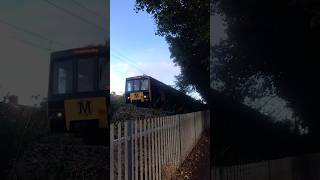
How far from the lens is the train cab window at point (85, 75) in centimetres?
259

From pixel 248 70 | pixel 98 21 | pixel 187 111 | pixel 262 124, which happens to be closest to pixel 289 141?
pixel 262 124

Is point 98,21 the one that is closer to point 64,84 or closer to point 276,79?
point 64,84

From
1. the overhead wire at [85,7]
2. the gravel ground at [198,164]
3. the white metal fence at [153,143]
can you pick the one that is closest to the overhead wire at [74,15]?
the overhead wire at [85,7]

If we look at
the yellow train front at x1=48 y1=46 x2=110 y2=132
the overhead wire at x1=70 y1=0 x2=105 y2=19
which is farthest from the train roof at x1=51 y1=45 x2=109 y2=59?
the overhead wire at x1=70 y1=0 x2=105 y2=19

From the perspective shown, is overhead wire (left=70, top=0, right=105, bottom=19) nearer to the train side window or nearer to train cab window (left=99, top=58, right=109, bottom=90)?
train cab window (left=99, top=58, right=109, bottom=90)

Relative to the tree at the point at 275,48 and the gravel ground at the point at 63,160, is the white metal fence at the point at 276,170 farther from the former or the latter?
the gravel ground at the point at 63,160

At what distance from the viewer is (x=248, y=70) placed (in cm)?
346

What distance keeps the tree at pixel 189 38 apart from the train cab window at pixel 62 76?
74cm

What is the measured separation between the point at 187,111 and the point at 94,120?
862 millimetres

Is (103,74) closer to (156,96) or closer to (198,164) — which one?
(156,96)

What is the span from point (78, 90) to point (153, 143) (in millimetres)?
1075

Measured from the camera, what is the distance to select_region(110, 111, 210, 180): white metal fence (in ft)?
9.49

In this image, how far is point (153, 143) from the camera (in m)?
3.52

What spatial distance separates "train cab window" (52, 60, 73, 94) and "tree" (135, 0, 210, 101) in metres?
0.74
